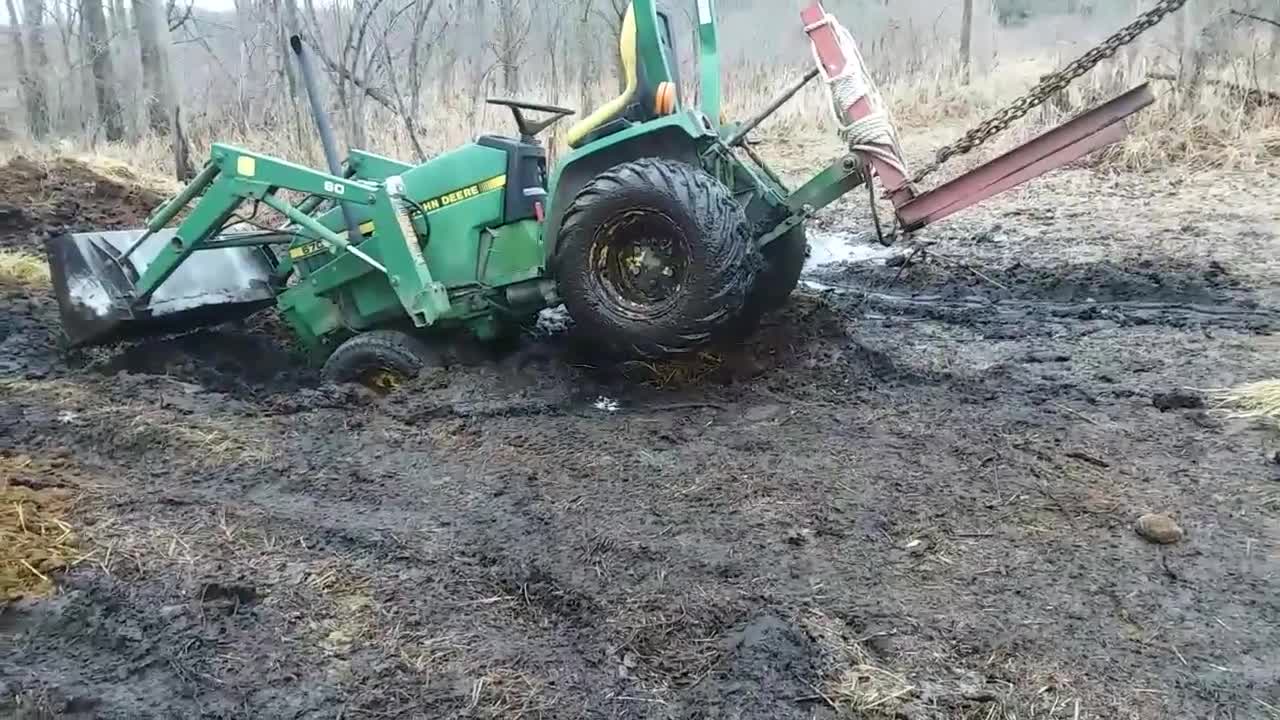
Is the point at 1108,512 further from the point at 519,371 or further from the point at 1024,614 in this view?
the point at 519,371

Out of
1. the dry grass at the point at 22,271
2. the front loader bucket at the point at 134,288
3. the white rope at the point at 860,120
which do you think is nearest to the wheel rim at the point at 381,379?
the front loader bucket at the point at 134,288

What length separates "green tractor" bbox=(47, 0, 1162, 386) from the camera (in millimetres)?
4445

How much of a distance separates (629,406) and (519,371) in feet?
2.37

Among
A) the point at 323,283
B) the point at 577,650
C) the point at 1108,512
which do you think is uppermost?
the point at 323,283

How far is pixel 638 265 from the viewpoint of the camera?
15.2 feet

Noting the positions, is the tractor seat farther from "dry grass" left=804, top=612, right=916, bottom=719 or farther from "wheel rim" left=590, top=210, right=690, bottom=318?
"dry grass" left=804, top=612, right=916, bottom=719

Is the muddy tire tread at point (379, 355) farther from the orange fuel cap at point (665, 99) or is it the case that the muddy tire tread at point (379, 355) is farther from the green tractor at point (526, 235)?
the orange fuel cap at point (665, 99)

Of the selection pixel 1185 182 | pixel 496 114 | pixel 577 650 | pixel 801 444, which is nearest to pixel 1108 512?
pixel 801 444

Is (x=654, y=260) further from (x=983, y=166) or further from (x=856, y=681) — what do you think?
(x=856, y=681)

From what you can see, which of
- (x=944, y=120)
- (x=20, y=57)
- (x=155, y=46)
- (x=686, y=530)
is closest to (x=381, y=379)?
(x=686, y=530)

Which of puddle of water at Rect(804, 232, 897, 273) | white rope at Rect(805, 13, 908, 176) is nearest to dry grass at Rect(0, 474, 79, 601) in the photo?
white rope at Rect(805, 13, 908, 176)

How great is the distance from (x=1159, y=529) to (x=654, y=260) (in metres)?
2.34

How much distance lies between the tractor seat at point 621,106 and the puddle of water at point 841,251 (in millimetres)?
2954

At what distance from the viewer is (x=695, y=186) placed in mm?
4375
